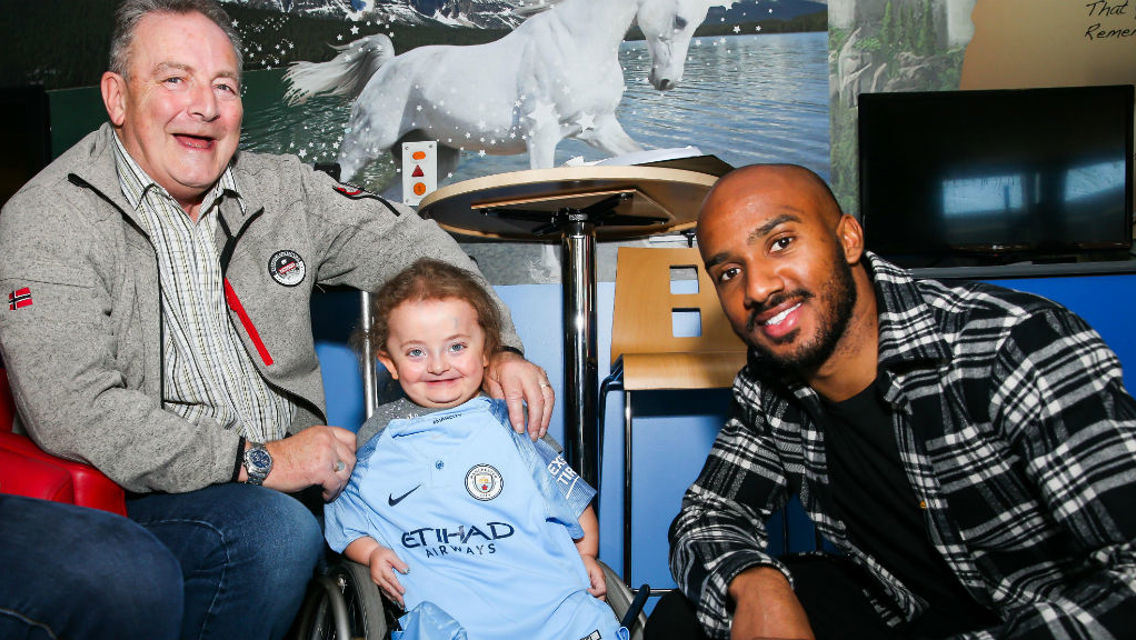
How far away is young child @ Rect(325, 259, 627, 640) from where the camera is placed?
1245 millimetres

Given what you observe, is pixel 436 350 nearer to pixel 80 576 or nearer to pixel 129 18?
pixel 80 576

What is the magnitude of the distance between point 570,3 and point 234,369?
2.08m

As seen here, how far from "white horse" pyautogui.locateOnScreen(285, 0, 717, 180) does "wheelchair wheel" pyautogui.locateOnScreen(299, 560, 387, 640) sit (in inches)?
77.6

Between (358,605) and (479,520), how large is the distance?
0.24m

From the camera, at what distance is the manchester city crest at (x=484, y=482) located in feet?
4.36

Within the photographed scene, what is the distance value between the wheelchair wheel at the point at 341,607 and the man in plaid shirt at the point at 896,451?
47cm

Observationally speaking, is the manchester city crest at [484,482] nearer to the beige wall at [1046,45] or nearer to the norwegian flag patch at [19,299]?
the norwegian flag patch at [19,299]

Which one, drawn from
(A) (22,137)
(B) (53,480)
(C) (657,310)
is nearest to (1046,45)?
(C) (657,310)

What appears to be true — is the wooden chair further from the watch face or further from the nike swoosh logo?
the watch face

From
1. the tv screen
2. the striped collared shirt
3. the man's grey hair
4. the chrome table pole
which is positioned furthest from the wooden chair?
the tv screen

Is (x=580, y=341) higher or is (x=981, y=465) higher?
(x=580, y=341)

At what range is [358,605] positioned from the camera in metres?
1.26

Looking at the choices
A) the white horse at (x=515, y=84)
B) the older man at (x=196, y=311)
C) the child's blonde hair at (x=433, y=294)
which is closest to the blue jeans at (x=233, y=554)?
the older man at (x=196, y=311)

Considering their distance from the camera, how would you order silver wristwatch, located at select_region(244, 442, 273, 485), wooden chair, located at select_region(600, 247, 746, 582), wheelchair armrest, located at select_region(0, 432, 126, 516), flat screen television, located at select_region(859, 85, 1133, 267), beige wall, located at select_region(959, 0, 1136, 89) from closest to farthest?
wheelchair armrest, located at select_region(0, 432, 126, 516), silver wristwatch, located at select_region(244, 442, 273, 485), wooden chair, located at select_region(600, 247, 746, 582), flat screen television, located at select_region(859, 85, 1133, 267), beige wall, located at select_region(959, 0, 1136, 89)
